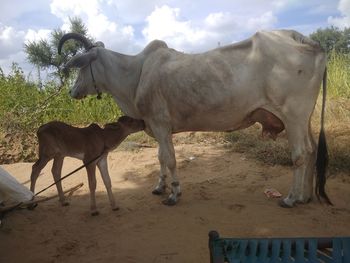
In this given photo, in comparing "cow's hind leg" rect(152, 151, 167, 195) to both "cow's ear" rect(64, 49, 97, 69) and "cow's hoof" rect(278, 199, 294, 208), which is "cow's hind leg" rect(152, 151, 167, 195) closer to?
"cow's hoof" rect(278, 199, 294, 208)

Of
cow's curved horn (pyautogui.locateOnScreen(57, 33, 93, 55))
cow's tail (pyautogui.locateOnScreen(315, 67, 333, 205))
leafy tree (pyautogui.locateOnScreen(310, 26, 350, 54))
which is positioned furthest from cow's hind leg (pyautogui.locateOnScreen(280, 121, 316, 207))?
leafy tree (pyautogui.locateOnScreen(310, 26, 350, 54))

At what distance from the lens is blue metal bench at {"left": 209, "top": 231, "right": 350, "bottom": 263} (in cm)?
242

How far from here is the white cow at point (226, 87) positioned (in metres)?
4.36

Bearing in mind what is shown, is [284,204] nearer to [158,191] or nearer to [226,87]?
[226,87]

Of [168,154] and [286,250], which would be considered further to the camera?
[168,154]

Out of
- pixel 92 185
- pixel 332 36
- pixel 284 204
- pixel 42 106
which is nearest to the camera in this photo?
pixel 92 185

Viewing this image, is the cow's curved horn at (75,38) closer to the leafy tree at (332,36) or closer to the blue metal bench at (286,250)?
the blue metal bench at (286,250)

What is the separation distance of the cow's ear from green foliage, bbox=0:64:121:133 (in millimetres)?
4291

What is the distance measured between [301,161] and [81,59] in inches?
112

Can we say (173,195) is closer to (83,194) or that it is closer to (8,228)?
(83,194)

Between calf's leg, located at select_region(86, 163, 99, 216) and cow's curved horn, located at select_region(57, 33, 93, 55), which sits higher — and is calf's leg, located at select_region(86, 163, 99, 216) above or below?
below

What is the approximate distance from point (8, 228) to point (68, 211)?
2.32 ft

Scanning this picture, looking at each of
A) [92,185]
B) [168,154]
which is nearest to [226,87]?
[168,154]

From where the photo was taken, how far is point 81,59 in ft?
15.6
